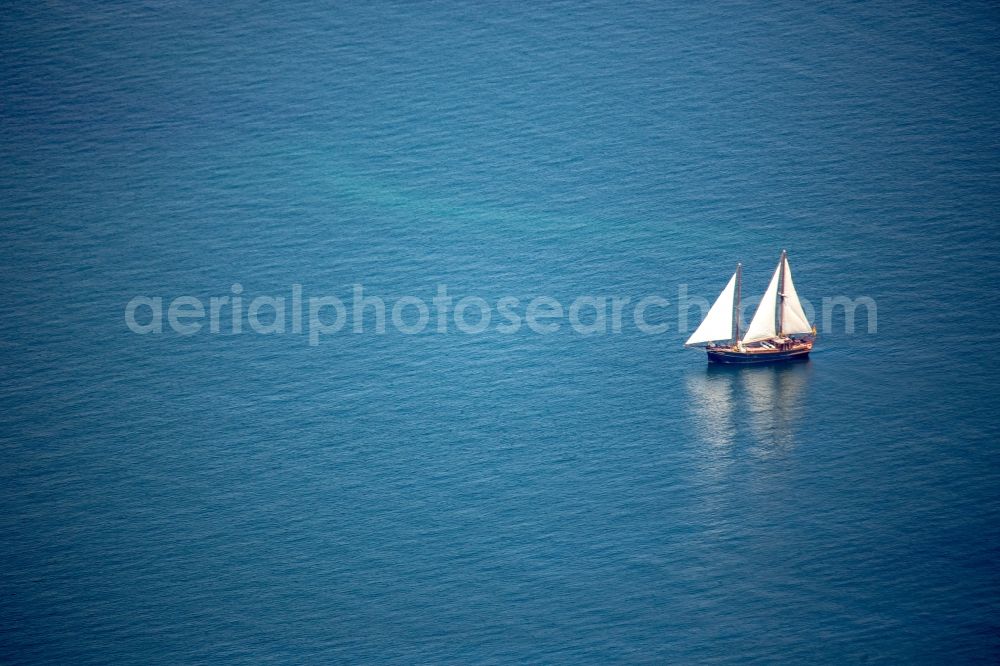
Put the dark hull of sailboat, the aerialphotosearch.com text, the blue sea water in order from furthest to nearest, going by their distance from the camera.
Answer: the aerialphotosearch.com text → the dark hull of sailboat → the blue sea water

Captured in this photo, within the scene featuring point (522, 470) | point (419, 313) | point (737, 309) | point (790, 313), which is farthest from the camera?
point (419, 313)

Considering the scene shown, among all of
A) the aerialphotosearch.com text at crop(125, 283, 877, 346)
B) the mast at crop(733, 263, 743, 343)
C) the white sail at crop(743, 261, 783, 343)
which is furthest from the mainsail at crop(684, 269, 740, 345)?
the aerialphotosearch.com text at crop(125, 283, 877, 346)

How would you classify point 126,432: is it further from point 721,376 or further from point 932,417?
point 932,417

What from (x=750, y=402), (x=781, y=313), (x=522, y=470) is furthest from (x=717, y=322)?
(x=522, y=470)

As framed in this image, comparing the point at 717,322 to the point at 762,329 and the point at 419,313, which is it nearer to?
the point at 762,329

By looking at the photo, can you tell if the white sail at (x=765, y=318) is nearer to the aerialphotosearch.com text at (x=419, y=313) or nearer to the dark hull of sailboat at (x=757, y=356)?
the dark hull of sailboat at (x=757, y=356)

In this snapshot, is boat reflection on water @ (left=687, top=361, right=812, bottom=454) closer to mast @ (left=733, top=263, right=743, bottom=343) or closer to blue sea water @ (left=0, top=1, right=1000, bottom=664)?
blue sea water @ (left=0, top=1, right=1000, bottom=664)

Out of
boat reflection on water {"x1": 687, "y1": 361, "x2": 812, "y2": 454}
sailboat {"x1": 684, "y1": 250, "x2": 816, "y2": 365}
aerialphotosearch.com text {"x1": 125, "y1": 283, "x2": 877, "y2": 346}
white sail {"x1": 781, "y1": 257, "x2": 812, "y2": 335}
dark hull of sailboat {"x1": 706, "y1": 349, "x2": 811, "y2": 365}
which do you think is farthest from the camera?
aerialphotosearch.com text {"x1": 125, "y1": 283, "x2": 877, "y2": 346}
